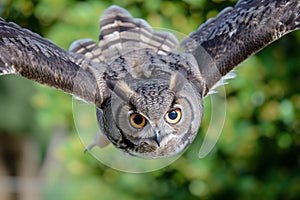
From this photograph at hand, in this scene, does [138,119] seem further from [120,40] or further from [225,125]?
[225,125]

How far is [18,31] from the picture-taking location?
10.1 ft

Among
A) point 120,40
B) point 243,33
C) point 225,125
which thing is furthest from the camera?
point 225,125

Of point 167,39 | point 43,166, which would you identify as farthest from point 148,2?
point 43,166

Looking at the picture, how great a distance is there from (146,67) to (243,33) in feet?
1.50

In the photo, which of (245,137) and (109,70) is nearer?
(109,70)

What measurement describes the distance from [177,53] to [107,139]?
44 cm

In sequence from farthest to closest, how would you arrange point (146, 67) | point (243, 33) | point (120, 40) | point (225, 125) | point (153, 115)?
point (225, 125), point (120, 40), point (243, 33), point (146, 67), point (153, 115)

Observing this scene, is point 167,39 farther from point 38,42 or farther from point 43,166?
point 43,166

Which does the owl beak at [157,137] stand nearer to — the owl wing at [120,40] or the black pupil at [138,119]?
the black pupil at [138,119]

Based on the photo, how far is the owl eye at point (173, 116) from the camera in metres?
3.00

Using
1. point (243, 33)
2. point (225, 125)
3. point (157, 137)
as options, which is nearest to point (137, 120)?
point (157, 137)

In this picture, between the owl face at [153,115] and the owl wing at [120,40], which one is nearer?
the owl face at [153,115]

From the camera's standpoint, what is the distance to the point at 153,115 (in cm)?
294

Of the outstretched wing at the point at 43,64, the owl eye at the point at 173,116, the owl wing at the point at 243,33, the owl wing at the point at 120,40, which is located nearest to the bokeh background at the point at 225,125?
the owl wing at the point at 120,40
